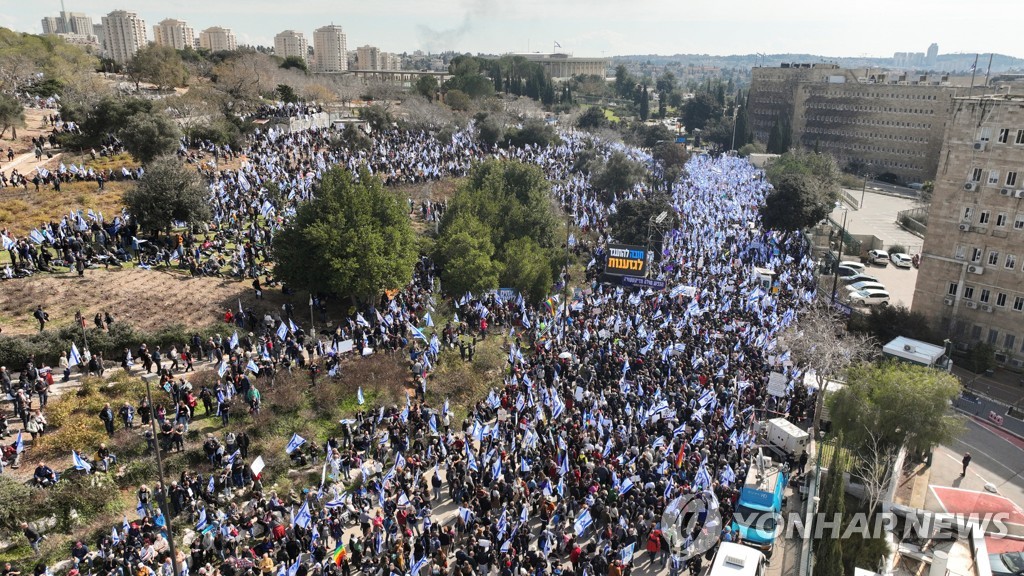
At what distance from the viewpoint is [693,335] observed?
3073 cm

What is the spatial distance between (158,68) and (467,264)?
61.6 metres

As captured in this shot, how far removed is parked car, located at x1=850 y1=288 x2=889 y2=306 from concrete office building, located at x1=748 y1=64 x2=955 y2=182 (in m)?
58.0

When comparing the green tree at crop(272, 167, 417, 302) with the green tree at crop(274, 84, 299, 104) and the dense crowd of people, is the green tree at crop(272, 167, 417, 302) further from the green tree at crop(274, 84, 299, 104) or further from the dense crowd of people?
the green tree at crop(274, 84, 299, 104)

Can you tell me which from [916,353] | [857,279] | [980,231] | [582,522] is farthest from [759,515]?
[857,279]

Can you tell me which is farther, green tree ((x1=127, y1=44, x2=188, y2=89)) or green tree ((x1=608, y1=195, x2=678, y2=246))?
green tree ((x1=127, y1=44, x2=188, y2=89))

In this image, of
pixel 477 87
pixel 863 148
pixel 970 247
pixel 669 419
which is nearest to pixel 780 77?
pixel 863 148

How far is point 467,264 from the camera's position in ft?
114

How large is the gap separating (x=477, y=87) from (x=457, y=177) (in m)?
48.9

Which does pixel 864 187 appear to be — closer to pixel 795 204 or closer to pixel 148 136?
pixel 795 204

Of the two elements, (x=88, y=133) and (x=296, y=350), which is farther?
(x=88, y=133)

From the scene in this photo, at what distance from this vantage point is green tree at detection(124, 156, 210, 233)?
114 feet

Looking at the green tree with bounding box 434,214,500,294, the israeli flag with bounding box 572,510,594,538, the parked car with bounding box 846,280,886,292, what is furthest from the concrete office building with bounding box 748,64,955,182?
the israeli flag with bounding box 572,510,594,538

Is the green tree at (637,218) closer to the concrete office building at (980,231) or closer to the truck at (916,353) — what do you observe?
the concrete office building at (980,231)

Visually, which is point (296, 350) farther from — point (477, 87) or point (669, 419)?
point (477, 87)
